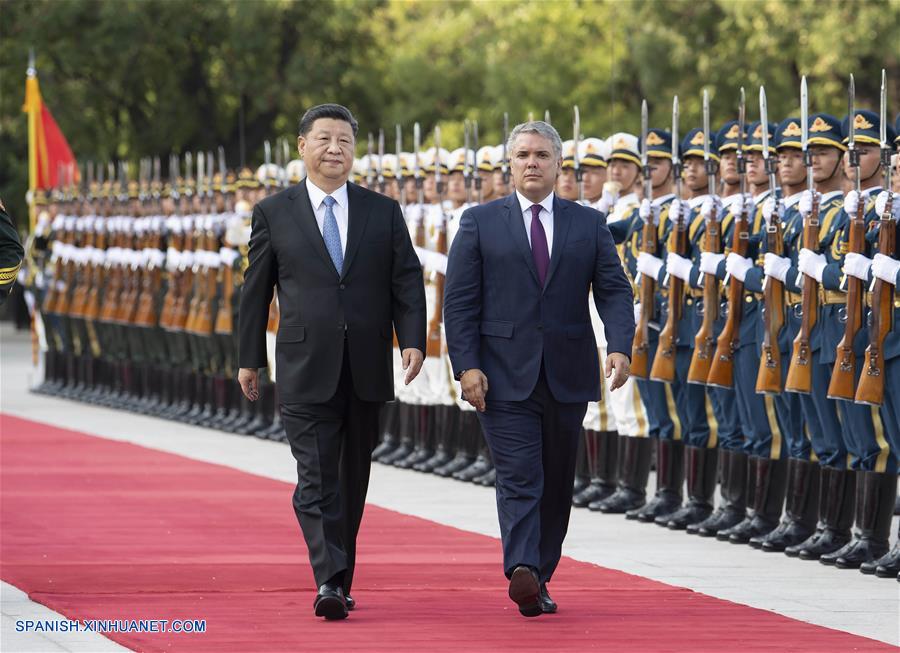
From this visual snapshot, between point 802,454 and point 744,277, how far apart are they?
809mm

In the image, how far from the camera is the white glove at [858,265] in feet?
28.6

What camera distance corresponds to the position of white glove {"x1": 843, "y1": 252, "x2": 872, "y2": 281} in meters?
8.72

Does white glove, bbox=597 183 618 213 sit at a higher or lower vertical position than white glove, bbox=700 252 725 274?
higher

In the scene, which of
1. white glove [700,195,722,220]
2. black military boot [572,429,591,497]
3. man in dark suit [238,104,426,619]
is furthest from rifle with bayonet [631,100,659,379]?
man in dark suit [238,104,426,619]

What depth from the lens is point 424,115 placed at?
37.2m

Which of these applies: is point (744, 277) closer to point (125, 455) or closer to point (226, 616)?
point (226, 616)

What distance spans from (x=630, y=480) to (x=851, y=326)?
2.61 meters

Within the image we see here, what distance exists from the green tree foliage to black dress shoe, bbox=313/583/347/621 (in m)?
23.8

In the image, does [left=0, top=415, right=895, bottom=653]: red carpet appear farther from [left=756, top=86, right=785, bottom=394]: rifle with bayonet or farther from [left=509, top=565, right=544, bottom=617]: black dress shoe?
[left=756, top=86, right=785, bottom=394]: rifle with bayonet

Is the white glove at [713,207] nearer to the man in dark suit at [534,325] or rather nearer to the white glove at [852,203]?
the white glove at [852,203]

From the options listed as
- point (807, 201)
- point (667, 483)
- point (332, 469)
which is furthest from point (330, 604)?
point (667, 483)

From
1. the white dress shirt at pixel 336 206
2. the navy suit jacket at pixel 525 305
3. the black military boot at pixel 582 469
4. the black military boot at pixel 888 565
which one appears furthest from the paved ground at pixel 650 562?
the white dress shirt at pixel 336 206

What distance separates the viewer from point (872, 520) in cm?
905

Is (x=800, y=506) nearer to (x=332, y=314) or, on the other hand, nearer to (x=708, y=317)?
(x=708, y=317)
